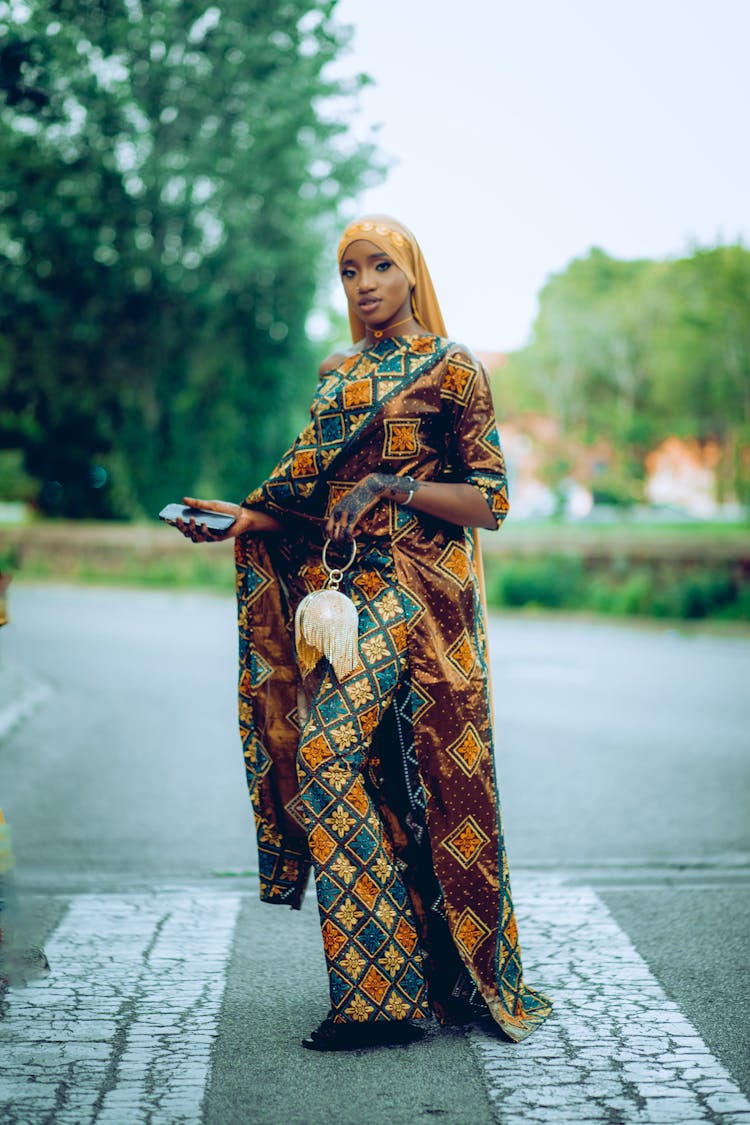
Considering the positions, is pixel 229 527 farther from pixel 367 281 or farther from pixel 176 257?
pixel 176 257

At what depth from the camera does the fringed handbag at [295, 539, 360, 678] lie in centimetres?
363

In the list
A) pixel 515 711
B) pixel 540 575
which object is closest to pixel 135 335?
pixel 540 575

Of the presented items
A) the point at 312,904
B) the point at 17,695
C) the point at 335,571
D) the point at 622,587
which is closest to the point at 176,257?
the point at 622,587

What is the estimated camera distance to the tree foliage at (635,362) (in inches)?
1545

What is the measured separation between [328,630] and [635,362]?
55.3m

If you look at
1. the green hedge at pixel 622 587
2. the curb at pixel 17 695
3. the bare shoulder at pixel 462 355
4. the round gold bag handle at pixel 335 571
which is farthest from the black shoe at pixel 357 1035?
the green hedge at pixel 622 587

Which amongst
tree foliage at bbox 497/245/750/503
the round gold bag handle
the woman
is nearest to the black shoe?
the woman

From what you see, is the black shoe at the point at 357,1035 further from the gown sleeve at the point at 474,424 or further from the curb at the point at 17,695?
the curb at the point at 17,695

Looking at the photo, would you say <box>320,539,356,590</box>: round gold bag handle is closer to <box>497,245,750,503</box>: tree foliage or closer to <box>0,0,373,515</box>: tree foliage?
<box>0,0,373,515</box>: tree foliage

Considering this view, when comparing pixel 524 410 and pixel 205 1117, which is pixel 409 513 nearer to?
pixel 205 1117

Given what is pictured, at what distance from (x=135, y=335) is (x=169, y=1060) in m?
29.1

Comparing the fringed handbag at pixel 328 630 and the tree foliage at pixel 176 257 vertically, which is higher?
the tree foliage at pixel 176 257

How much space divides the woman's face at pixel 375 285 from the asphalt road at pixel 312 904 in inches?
72.1

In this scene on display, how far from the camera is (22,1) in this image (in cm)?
785
